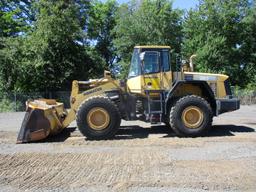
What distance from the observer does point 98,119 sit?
488 inches

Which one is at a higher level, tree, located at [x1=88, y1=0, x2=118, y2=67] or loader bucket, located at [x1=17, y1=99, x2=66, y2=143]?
tree, located at [x1=88, y1=0, x2=118, y2=67]

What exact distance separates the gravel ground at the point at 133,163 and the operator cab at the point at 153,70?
5.22 feet

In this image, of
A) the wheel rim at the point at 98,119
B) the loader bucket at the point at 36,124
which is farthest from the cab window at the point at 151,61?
the loader bucket at the point at 36,124

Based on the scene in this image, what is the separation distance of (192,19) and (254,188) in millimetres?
35734

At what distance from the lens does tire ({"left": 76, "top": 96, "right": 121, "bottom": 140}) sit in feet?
40.4

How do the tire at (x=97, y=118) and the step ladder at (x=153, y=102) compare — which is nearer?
the tire at (x=97, y=118)

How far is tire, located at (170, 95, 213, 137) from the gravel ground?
1.17ft

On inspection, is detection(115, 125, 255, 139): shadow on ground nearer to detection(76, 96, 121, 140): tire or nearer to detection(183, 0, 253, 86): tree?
detection(76, 96, 121, 140): tire

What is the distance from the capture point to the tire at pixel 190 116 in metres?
12.5

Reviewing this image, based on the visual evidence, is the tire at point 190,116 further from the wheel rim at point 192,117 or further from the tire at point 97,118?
the tire at point 97,118

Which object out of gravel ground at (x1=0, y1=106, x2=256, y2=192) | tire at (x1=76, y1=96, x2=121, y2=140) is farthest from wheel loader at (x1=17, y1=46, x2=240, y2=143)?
gravel ground at (x1=0, y1=106, x2=256, y2=192)

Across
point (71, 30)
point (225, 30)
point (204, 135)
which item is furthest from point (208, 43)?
point (204, 135)

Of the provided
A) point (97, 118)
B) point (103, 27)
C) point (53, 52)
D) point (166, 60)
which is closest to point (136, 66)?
point (166, 60)

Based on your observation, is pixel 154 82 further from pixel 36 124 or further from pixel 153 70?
pixel 36 124
